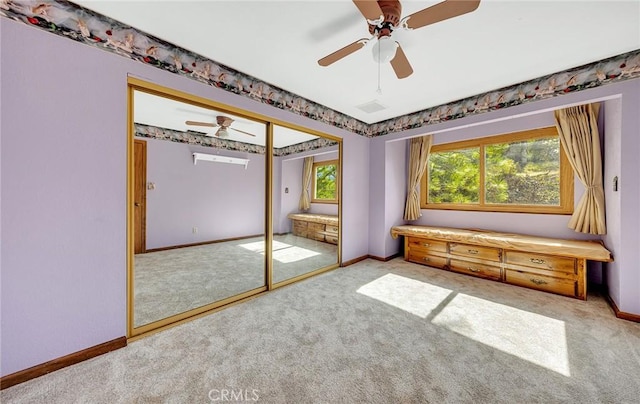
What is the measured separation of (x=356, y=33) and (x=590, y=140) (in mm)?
3190

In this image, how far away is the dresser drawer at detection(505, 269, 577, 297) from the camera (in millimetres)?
Result: 2725

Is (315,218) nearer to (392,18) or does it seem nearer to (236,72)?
(236,72)

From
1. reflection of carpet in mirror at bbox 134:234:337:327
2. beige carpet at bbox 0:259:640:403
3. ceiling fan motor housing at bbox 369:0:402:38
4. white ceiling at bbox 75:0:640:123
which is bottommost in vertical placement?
beige carpet at bbox 0:259:640:403

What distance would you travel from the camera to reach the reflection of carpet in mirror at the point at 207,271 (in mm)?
2557

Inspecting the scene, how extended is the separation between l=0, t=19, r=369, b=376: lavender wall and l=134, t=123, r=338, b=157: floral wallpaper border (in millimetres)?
3006

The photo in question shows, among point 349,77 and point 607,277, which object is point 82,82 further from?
point 607,277

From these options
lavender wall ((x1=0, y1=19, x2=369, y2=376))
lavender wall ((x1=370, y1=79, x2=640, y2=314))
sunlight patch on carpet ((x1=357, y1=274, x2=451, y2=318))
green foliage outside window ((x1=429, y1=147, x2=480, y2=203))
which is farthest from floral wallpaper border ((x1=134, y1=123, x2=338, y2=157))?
lavender wall ((x1=0, y1=19, x2=369, y2=376))

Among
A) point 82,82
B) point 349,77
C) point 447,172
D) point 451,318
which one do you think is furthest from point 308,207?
point 82,82

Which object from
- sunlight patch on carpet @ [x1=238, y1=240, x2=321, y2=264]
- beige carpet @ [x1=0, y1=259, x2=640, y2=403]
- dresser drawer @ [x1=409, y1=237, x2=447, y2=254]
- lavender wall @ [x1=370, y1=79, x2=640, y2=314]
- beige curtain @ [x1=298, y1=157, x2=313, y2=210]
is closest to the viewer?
beige carpet @ [x1=0, y1=259, x2=640, y2=403]

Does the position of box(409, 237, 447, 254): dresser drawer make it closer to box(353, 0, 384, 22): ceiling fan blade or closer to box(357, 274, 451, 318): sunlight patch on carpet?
box(357, 274, 451, 318): sunlight patch on carpet

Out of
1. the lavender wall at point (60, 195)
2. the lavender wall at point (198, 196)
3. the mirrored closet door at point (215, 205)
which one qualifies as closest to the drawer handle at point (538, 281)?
the mirrored closet door at point (215, 205)

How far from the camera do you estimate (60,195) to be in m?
1.63

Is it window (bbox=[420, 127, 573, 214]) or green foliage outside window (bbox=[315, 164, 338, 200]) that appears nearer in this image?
window (bbox=[420, 127, 573, 214])

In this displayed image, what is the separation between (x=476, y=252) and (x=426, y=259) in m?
0.76
